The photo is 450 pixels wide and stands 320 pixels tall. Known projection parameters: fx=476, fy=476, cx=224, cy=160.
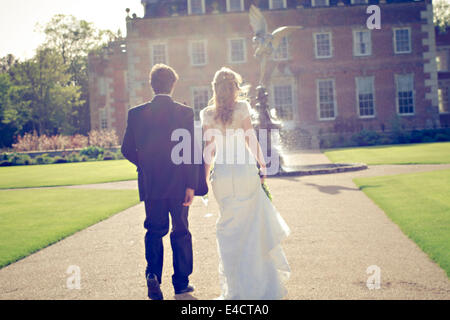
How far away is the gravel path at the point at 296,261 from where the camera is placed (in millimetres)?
4230

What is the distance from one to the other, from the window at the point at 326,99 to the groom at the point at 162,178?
2653 centimetres

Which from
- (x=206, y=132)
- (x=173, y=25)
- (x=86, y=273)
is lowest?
(x=86, y=273)

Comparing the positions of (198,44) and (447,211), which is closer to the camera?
(447,211)

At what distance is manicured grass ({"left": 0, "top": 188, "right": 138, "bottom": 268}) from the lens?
6.73 m

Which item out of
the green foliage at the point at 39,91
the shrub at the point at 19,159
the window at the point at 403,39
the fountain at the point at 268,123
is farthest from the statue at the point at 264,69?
the green foliage at the point at 39,91

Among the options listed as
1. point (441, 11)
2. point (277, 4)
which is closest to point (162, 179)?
point (277, 4)

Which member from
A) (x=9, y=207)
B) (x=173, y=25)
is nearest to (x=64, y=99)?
(x=173, y=25)

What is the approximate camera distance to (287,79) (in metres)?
30.1

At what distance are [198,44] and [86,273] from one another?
26.9m

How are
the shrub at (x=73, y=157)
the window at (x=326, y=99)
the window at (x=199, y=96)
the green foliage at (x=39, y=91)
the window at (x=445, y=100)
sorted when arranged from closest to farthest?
1. the shrub at (x=73, y=157)
2. the window at (x=326, y=99)
3. the window at (x=199, y=96)
4. the window at (x=445, y=100)
5. the green foliage at (x=39, y=91)

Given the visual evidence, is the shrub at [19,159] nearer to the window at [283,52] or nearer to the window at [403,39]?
the window at [283,52]
